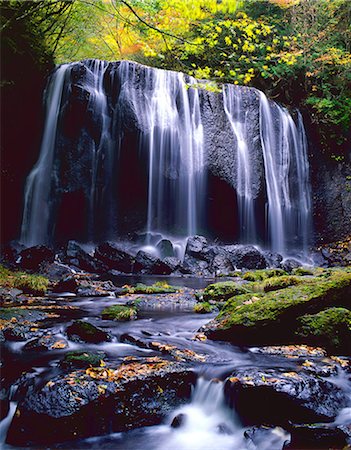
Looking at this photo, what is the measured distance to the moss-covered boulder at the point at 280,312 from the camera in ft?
13.8

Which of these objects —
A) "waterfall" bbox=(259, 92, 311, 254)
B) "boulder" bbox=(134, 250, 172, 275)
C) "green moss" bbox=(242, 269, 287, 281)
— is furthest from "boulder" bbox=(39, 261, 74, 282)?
"waterfall" bbox=(259, 92, 311, 254)

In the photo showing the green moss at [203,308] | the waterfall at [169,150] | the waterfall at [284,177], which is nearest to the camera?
the green moss at [203,308]

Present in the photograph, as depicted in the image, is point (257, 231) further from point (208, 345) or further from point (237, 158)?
point (208, 345)

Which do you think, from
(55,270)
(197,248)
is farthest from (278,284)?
(55,270)

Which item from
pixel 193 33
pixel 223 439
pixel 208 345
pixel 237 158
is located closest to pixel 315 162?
pixel 237 158

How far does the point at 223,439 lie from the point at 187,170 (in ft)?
41.1

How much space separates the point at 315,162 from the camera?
55.6 feet

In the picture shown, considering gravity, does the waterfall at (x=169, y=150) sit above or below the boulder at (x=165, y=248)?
above

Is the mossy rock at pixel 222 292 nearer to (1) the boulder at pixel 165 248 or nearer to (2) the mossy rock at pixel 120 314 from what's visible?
(2) the mossy rock at pixel 120 314

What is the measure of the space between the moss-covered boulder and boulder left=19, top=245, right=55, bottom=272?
761cm

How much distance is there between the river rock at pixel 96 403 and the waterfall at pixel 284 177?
12804mm

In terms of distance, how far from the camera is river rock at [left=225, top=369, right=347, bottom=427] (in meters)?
2.80

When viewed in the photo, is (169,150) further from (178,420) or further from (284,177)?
(178,420)

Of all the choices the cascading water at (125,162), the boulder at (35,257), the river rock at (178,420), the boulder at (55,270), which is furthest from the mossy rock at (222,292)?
the cascading water at (125,162)
